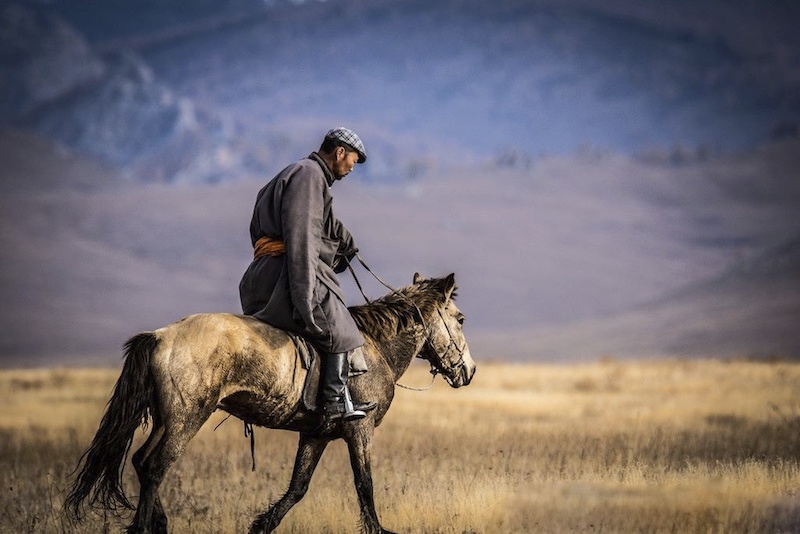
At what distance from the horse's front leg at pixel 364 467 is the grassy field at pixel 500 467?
0.66 meters

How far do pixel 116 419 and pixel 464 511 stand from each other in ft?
10.8

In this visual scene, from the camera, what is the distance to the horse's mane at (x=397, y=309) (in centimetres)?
942

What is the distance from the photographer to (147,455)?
311 inches

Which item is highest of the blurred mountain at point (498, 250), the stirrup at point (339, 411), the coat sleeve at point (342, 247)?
the blurred mountain at point (498, 250)

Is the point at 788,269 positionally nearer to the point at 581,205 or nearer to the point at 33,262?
the point at 581,205

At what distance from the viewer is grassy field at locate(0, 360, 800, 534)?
9750 millimetres

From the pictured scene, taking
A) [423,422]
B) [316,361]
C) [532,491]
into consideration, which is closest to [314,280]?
[316,361]

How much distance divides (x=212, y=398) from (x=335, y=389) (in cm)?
106

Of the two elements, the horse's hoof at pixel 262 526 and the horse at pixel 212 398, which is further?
the horse's hoof at pixel 262 526

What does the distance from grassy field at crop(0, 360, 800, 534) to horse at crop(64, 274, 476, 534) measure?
103cm

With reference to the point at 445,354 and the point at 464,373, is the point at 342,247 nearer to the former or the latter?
the point at 445,354

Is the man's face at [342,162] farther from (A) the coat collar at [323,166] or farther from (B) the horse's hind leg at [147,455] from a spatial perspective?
(B) the horse's hind leg at [147,455]

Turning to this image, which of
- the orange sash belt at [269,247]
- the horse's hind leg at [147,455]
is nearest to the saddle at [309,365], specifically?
the orange sash belt at [269,247]

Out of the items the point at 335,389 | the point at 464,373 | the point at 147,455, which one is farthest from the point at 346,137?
the point at 147,455
